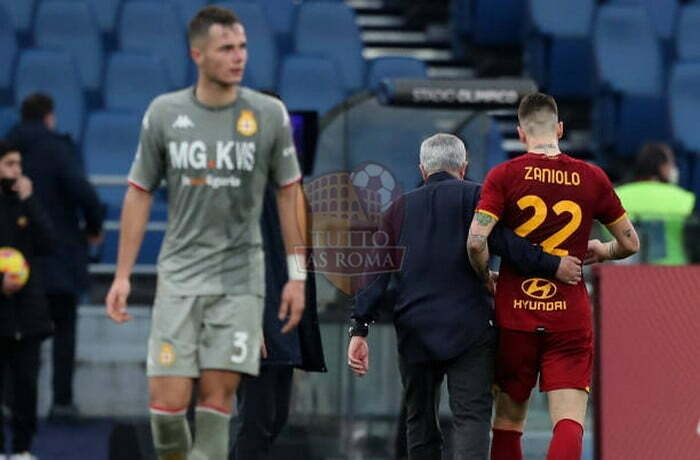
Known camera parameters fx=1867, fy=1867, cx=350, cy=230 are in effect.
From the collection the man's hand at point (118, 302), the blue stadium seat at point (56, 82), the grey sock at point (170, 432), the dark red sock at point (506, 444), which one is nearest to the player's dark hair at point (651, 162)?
the dark red sock at point (506, 444)

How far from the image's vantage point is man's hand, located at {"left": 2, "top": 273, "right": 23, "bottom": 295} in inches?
410

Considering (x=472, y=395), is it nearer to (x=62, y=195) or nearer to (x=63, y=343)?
(x=63, y=343)

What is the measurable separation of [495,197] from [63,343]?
4776mm

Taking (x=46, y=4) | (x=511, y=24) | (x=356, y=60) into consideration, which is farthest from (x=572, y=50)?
(x=46, y=4)

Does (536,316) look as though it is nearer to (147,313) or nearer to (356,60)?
(147,313)

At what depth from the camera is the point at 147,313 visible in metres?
11.1

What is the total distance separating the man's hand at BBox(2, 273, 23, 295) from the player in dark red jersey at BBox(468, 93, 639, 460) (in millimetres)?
3555

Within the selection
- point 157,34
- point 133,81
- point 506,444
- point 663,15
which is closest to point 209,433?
point 506,444

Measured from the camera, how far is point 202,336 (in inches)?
266

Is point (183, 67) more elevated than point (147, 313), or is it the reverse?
point (183, 67)

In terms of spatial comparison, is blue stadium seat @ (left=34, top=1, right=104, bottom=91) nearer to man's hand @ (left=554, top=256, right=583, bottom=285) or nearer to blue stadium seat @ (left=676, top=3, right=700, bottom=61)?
blue stadium seat @ (left=676, top=3, right=700, bottom=61)

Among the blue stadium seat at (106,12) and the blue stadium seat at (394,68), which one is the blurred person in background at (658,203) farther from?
the blue stadium seat at (106,12)

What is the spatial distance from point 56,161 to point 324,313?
8.63ft

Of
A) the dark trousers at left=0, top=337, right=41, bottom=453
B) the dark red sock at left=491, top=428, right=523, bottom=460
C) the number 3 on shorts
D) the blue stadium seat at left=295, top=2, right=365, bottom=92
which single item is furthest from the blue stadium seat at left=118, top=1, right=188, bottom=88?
the number 3 on shorts
